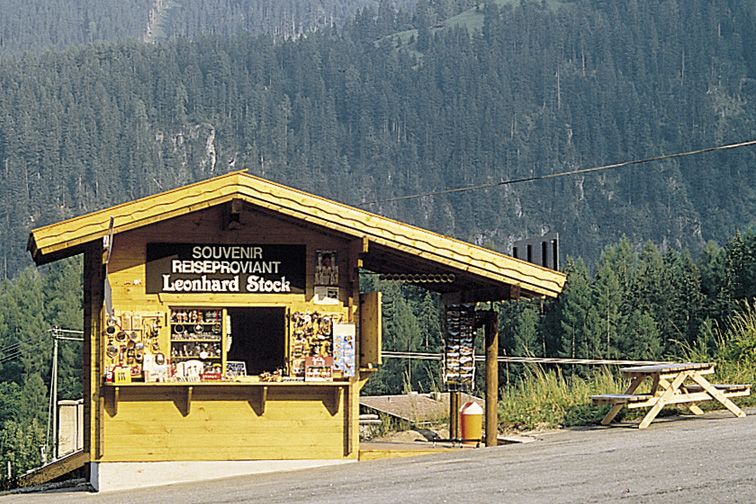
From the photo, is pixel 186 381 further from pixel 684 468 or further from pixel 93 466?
pixel 684 468

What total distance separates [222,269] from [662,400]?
5.83 meters

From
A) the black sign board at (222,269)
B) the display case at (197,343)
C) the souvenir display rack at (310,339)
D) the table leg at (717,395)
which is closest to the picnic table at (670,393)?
the table leg at (717,395)

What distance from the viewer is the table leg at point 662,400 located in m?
13.6

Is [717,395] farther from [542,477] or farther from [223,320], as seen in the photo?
[223,320]

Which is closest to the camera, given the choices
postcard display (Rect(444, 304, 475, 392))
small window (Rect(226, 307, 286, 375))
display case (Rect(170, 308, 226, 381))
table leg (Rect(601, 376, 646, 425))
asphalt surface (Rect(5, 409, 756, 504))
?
asphalt surface (Rect(5, 409, 756, 504))

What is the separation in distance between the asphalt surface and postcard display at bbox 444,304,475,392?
1.41 m

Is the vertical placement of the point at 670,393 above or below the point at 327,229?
below

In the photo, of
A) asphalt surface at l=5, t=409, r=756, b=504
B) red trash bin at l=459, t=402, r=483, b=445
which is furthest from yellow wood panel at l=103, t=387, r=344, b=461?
red trash bin at l=459, t=402, r=483, b=445

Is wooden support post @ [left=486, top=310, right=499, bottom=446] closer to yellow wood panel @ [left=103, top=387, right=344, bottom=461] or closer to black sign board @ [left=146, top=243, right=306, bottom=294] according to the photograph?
yellow wood panel @ [left=103, top=387, right=344, bottom=461]

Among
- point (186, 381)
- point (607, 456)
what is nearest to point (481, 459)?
point (607, 456)

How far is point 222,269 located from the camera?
42.3ft

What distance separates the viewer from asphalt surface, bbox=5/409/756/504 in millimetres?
9297

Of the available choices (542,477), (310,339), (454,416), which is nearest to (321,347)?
(310,339)

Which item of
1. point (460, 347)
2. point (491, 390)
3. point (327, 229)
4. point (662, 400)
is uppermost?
point (327, 229)
